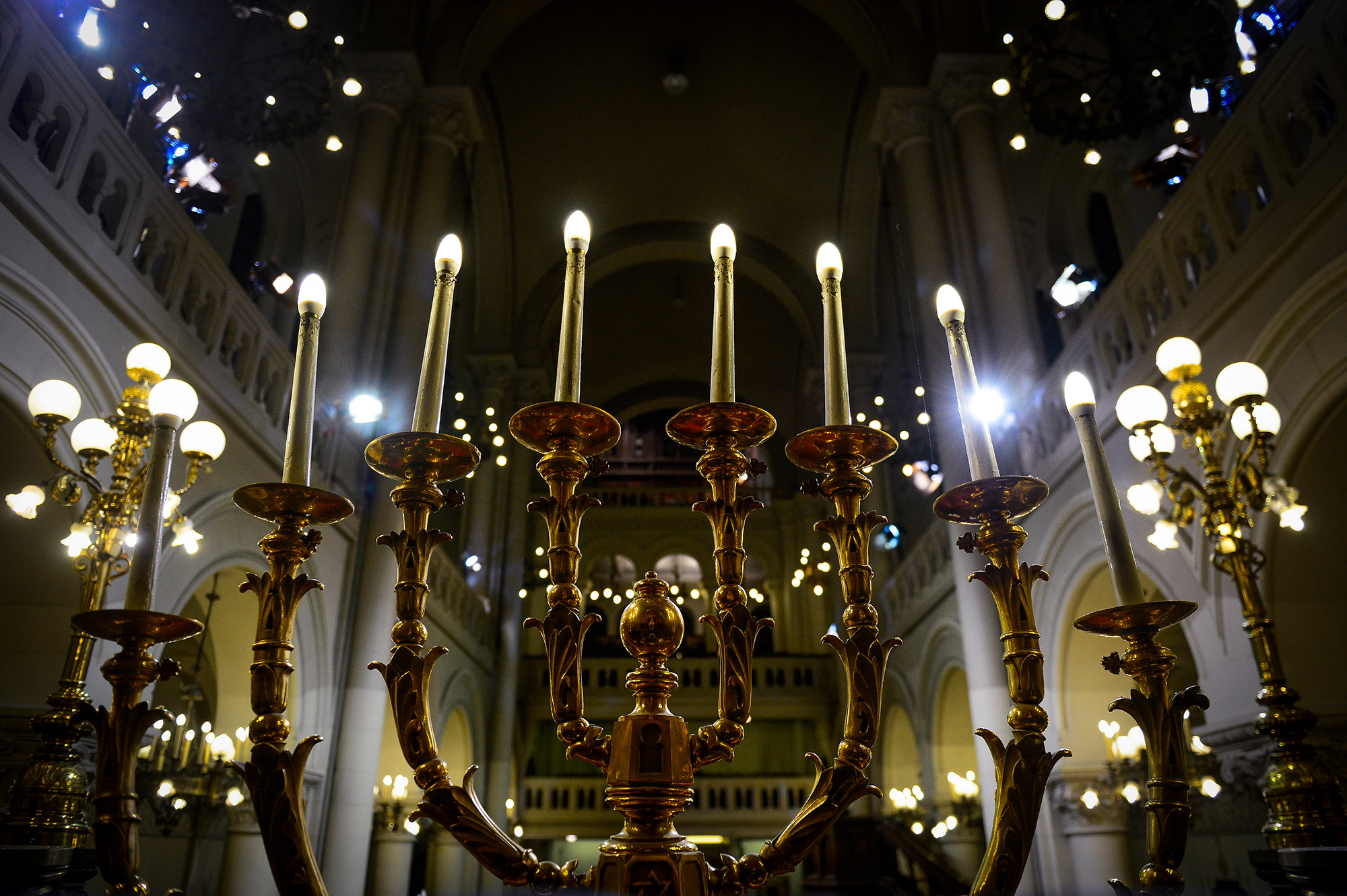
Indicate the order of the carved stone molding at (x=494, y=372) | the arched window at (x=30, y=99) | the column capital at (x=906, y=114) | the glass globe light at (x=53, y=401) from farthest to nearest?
the carved stone molding at (x=494, y=372), the column capital at (x=906, y=114), the arched window at (x=30, y=99), the glass globe light at (x=53, y=401)

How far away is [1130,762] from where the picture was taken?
698 centimetres

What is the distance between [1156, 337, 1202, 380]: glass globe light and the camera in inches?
154

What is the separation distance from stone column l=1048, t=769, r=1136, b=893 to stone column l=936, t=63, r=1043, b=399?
337cm

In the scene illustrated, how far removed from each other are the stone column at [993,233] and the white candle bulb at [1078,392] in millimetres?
6485

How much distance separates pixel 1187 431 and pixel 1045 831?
4.64 meters

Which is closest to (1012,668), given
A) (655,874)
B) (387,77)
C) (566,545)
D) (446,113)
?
→ (655,874)

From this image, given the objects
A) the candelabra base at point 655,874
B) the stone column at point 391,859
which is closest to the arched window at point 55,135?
the candelabra base at point 655,874

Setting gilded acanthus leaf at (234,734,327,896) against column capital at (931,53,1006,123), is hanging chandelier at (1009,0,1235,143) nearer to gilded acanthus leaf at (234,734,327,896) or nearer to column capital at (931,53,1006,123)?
column capital at (931,53,1006,123)

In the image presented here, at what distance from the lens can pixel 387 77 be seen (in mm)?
9664

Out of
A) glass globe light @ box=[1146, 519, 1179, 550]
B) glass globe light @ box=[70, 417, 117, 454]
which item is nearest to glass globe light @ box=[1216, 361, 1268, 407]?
glass globe light @ box=[1146, 519, 1179, 550]

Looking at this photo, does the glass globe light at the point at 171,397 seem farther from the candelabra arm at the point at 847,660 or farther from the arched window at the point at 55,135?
the arched window at the point at 55,135

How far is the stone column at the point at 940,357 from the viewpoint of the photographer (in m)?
7.44

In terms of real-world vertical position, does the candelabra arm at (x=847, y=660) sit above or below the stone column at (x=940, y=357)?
below

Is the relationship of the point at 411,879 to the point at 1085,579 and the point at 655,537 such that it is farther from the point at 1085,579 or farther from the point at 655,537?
the point at 1085,579
